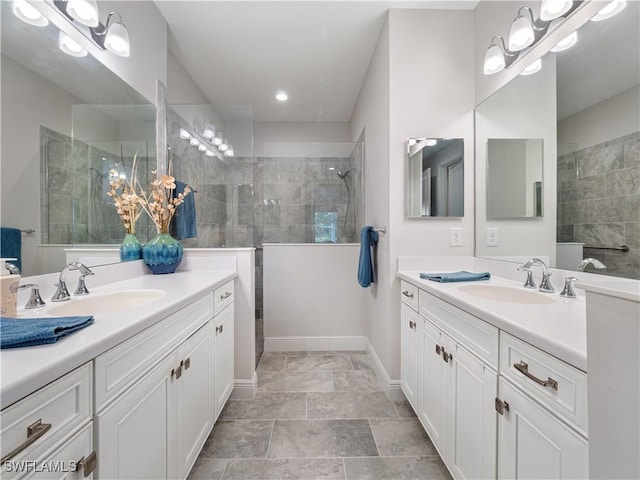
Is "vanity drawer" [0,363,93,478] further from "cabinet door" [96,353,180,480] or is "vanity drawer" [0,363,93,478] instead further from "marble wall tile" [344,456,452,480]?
"marble wall tile" [344,456,452,480]

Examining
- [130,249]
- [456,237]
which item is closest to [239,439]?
[130,249]

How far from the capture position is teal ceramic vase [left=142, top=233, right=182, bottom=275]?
1.71 meters

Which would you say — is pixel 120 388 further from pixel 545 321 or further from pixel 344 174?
pixel 344 174

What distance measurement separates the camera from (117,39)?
1472mm

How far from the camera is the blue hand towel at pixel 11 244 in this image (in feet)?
3.07

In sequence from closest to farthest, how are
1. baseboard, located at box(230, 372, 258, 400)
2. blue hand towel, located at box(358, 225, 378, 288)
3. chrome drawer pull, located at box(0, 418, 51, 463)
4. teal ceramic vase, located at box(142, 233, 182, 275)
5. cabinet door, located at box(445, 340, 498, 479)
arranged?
chrome drawer pull, located at box(0, 418, 51, 463) < cabinet door, located at box(445, 340, 498, 479) < teal ceramic vase, located at box(142, 233, 182, 275) < baseboard, located at box(230, 372, 258, 400) < blue hand towel, located at box(358, 225, 378, 288)

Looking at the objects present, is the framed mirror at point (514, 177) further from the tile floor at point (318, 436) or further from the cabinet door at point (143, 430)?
the cabinet door at point (143, 430)

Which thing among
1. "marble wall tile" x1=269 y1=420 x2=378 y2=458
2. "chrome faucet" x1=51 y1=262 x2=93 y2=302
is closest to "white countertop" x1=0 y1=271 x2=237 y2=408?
"chrome faucet" x1=51 y1=262 x2=93 y2=302

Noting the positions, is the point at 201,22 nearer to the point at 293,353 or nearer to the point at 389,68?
the point at 389,68

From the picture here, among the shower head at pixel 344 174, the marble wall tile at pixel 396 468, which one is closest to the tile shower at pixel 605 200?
the marble wall tile at pixel 396 468

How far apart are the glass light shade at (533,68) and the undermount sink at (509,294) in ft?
3.76

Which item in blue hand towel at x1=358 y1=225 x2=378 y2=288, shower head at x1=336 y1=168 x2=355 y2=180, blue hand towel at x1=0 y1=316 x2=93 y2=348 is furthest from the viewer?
shower head at x1=336 y1=168 x2=355 y2=180

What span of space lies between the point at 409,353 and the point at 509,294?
674 mm

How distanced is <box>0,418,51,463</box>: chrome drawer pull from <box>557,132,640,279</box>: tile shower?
1.74 metres
